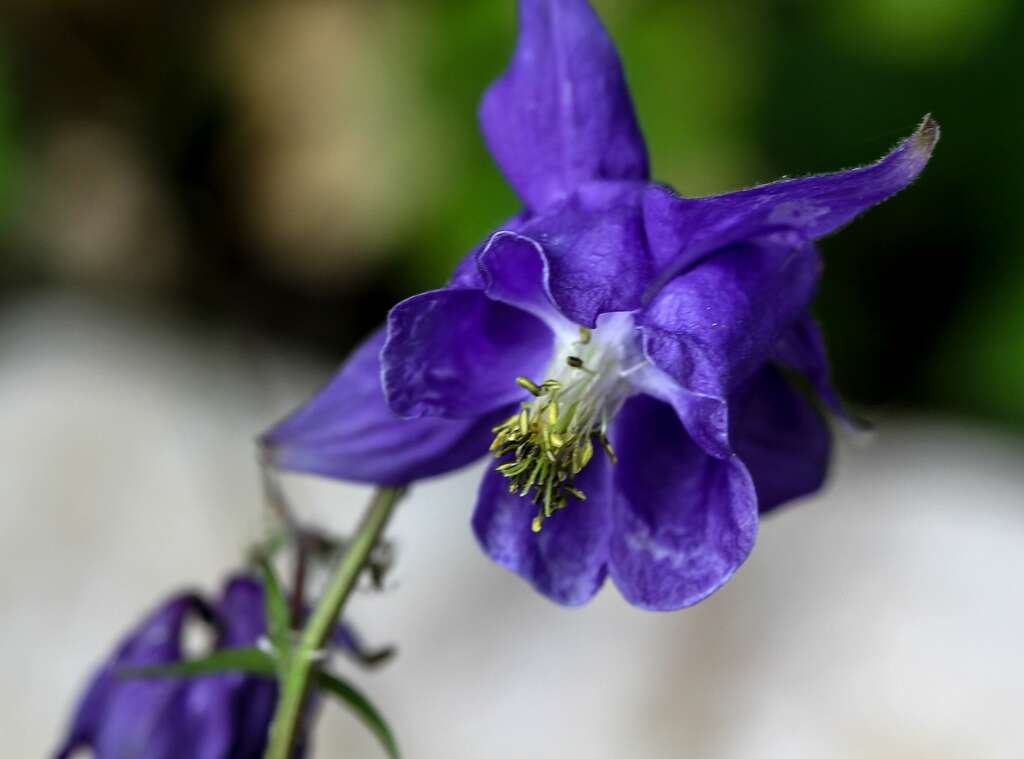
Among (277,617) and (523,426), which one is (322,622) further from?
(523,426)

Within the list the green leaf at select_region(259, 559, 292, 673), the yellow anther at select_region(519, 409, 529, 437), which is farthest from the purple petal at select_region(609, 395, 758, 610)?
the green leaf at select_region(259, 559, 292, 673)

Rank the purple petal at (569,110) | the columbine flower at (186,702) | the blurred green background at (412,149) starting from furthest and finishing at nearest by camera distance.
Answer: the blurred green background at (412,149) < the columbine flower at (186,702) < the purple petal at (569,110)

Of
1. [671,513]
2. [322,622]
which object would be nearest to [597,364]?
[671,513]

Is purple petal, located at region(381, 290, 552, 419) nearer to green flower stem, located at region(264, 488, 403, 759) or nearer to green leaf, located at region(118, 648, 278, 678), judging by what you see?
green flower stem, located at region(264, 488, 403, 759)

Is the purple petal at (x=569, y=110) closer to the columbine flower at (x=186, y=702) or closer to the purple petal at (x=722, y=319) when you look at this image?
the purple petal at (x=722, y=319)

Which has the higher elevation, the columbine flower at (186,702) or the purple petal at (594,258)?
the purple petal at (594,258)

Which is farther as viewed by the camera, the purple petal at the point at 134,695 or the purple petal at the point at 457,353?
the purple petal at the point at 134,695

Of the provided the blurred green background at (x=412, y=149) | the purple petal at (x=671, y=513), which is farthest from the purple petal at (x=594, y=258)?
the blurred green background at (x=412, y=149)
